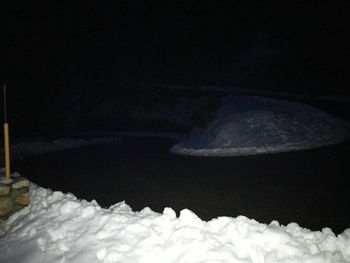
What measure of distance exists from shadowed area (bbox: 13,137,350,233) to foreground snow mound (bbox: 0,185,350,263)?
1.81 metres

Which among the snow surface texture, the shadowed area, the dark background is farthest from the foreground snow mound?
the dark background

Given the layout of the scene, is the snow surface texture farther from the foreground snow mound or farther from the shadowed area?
the foreground snow mound

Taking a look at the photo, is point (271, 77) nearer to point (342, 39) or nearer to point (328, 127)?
point (342, 39)

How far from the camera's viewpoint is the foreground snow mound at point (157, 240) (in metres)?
3.88

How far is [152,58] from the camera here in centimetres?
4191

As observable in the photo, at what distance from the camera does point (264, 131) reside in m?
14.3

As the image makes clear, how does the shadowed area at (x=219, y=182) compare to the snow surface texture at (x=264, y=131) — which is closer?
the shadowed area at (x=219, y=182)

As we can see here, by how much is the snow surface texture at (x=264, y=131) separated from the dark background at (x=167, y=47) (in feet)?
36.1

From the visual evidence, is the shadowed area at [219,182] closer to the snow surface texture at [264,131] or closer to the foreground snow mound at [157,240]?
the snow surface texture at [264,131]

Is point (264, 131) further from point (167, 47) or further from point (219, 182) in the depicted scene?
point (167, 47)

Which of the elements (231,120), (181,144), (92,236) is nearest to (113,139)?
(181,144)

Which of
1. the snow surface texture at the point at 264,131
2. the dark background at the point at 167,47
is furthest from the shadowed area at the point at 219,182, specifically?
the dark background at the point at 167,47

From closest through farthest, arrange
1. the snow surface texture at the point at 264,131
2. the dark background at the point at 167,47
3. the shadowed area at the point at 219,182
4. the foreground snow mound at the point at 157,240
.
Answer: the foreground snow mound at the point at 157,240 < the shadowed area at the point at 219,182 < the snow surface texture at the point at 264,131 < the dark background at the point at 167,47

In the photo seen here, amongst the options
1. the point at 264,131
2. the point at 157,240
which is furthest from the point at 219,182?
the point at 264,131
